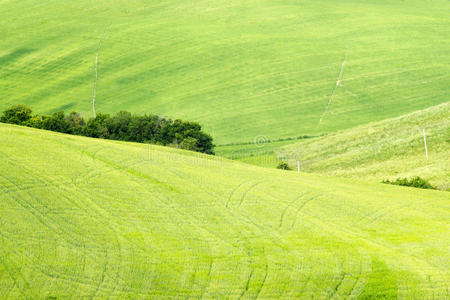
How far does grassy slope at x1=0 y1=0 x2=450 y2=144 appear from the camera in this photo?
6069 cm

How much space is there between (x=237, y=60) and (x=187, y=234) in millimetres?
56667

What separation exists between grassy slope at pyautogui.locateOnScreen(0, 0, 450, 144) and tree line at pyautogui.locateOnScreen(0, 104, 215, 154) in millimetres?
7283

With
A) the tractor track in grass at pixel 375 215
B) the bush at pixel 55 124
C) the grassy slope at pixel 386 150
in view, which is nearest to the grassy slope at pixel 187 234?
the tractor track in grass at pixel 375 215

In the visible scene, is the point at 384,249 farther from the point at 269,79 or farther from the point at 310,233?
the point at 269,79

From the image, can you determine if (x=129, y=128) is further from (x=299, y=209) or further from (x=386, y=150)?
(x=299, y=209)

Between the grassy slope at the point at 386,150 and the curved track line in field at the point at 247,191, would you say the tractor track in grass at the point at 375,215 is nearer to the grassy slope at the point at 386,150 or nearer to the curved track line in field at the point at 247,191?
the curved track line in field at the point at 247,191

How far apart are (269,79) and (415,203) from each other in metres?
45.1

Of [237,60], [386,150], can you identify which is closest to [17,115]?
[386,150]

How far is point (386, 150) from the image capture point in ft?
142

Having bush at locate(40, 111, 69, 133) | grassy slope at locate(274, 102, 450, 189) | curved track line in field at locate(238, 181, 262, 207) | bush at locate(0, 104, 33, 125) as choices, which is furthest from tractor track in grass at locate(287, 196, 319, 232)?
bush at locate(0, 104, 33, 125)

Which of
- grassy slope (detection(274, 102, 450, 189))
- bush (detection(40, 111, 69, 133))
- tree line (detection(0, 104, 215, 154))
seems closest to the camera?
grassy slope (detection(274, 102, 450, 189))

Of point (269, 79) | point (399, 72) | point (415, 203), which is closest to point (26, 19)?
point (269, 79)

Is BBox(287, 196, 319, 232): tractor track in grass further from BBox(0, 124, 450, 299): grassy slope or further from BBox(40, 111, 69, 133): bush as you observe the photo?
BBox(40, 111, 69, 133): bush

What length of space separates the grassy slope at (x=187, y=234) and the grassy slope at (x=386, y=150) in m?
15.1
